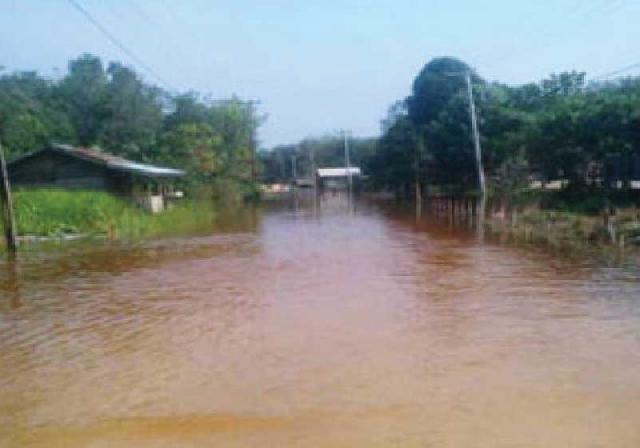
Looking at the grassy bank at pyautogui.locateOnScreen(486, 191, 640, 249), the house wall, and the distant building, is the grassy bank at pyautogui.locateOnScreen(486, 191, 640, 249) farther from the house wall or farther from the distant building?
the distant building

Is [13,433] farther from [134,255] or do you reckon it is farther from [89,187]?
[89,187]

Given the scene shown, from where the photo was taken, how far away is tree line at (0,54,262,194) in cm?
5269

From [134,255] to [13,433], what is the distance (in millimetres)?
15615

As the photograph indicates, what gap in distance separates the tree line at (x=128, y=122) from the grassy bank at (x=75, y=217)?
17.7 meters

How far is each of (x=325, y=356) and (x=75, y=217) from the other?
22479 millimetres

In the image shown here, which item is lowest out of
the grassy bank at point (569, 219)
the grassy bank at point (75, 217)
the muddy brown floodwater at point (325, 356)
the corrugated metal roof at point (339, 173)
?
the muddy brown floodwater at point (325, 356)

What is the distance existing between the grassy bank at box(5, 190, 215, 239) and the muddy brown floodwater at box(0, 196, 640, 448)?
399 inches

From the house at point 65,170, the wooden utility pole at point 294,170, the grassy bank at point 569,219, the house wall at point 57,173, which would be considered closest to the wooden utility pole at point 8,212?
the house at point 65,170

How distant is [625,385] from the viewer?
26.6 feet

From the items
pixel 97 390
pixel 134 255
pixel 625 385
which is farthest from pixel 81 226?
pixel 625 385

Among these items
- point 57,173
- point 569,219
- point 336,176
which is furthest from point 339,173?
point 569,219

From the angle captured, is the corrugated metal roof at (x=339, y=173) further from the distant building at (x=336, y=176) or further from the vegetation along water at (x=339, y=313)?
the vegetation along water at (x=339, y=313)

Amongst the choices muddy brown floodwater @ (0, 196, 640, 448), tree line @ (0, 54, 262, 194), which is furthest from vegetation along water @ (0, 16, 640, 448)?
tree line @ (0, 54, 262, 194)

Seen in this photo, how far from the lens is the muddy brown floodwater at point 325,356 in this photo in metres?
7.11
